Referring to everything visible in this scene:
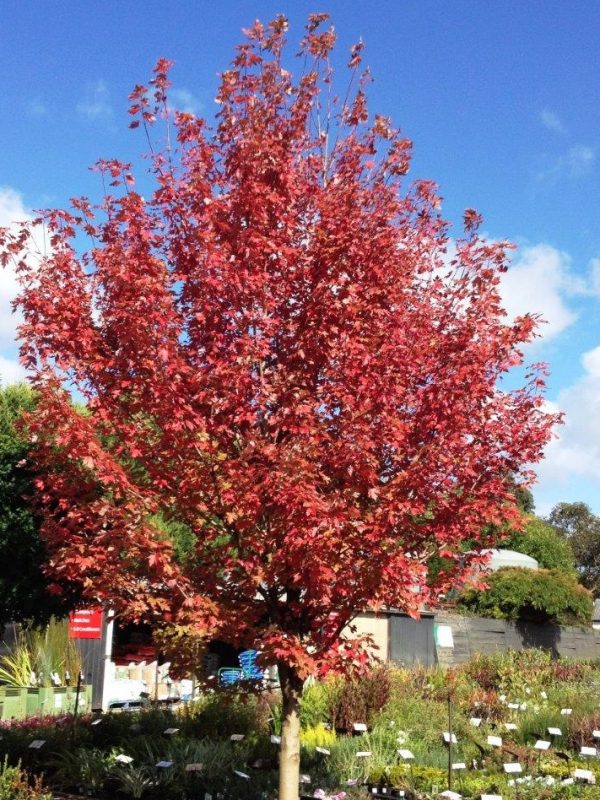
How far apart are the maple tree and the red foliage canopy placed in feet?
0.07

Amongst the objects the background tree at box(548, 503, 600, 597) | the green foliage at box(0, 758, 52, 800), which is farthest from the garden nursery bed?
the background tree at box(548, 503, 600, 597)

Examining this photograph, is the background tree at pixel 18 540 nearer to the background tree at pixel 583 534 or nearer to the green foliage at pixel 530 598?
the green foliage at pixel 530 598

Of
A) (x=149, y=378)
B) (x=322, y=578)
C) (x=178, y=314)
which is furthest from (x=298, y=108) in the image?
(x=322, y=578)

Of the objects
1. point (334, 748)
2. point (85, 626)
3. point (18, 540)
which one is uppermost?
point (18, 540)

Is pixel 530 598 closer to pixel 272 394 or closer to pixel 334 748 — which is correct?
pixel 334 748

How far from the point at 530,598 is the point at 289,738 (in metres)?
19.3

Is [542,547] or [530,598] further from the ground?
[542,547]

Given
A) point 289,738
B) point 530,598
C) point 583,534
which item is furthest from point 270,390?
point 583,534

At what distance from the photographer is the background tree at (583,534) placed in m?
69.2

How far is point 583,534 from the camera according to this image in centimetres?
7012

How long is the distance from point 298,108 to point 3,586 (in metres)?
8.62

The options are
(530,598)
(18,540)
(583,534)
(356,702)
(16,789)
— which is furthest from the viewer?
(583,534)

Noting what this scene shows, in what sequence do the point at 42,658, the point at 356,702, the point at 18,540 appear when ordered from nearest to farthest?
the point at 18,540 → the point at 356,702 → the point at 42,658

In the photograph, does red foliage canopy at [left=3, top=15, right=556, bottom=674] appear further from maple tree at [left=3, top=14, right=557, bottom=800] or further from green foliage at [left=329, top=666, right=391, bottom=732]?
green foliage at [left=329, top=666, right=391, bottom=732]
